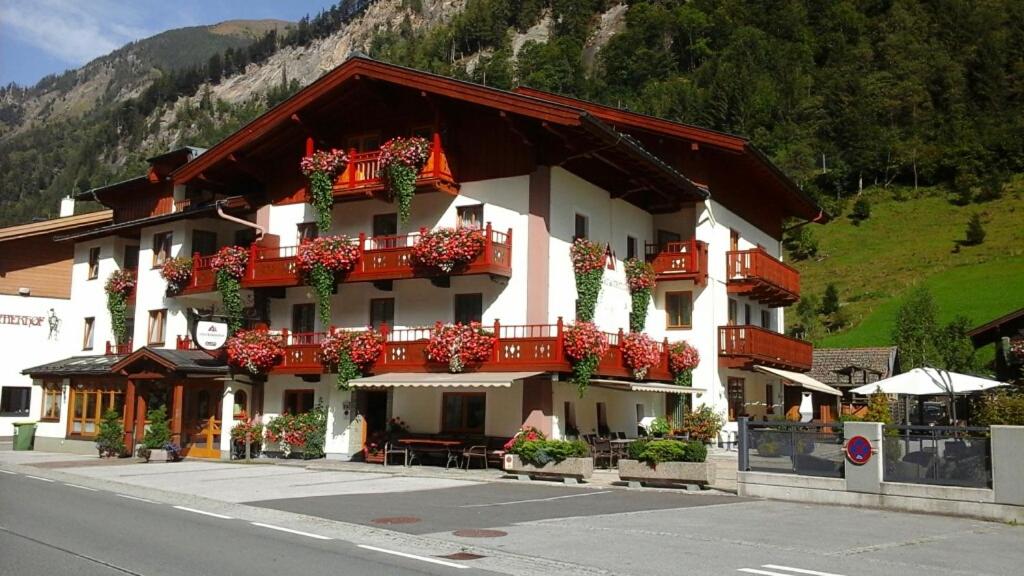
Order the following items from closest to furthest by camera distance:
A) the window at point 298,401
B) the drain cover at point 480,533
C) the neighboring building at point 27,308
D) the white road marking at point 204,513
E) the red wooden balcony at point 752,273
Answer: the drain cover at point 480,533
the white road marking at point 204,513
the window at point 298,401
the red wooden balcony at point 752,273
the neighboring building at point 27,308

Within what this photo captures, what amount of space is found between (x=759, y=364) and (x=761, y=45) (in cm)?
10024

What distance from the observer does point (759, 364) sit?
34500 millimetres

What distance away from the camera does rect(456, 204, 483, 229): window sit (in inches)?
1131

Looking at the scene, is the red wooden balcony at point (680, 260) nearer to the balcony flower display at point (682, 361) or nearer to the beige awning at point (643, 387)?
the balcony flower display at point (682, 361)

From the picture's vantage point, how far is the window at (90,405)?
1394 inches

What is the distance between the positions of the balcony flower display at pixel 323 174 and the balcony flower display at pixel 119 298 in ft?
38.1

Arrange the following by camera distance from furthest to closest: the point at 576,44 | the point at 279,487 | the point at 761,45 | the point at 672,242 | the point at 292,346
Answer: the point at 576,44 → the point at 761,45 → the point at 672,242 → the point at 292,346 → the point at 279,487

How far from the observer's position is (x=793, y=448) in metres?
19.4

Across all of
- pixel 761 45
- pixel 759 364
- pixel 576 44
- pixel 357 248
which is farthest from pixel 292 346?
pixel 576 44

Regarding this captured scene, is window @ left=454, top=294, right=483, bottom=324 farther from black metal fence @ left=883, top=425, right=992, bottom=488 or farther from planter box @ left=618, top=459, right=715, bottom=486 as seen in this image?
black metal fence @ left=883, top=425, right=992, bottom=488

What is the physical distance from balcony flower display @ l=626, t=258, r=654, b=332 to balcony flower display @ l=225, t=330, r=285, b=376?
11362 mm

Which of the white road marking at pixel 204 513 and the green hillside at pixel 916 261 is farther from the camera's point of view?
the green hillside at pixel 916 261

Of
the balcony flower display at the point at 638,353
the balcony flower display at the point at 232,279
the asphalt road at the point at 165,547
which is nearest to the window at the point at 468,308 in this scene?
the balcony flower display at the point at 638,353

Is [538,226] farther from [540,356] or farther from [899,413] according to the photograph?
[899,413]
